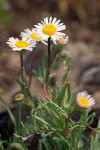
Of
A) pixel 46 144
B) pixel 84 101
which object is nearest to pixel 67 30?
pixel 46 144

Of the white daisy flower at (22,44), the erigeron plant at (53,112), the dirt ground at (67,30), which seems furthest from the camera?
the dirt ground at (67,30)

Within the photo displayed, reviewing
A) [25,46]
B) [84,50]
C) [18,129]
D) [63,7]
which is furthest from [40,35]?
[63,7]

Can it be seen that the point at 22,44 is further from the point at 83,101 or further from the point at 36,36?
the point at 83,101

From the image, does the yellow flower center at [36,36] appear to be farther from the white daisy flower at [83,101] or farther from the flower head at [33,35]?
the white daisy flower at [83,101]

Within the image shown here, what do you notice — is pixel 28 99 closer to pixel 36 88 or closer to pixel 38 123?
pixel 38 123

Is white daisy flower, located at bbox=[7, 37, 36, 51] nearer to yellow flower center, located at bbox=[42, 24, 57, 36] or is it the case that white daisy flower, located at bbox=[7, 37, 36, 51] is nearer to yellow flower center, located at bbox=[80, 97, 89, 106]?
yellow flower center, located at bbox=[42, 24, 57, 36]

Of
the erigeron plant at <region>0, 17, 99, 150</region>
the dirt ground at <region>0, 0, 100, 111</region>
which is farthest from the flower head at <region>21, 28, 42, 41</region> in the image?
the dirt ground at <region>0, 0, 100, 111</region>

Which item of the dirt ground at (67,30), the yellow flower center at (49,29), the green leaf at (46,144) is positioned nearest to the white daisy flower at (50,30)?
the yellow flower center at (49,29)
